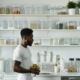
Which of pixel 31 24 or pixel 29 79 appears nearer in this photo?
pixel 29 79

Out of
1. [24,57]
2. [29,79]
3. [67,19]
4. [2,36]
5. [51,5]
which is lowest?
[29,79]

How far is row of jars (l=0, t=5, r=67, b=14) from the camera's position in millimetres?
4172

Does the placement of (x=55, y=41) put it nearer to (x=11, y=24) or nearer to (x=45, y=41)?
(x=45, y=41)

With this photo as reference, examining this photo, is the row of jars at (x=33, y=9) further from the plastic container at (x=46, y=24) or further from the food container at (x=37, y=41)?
the food container at (x=37, y=41)

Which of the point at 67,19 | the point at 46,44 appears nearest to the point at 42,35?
the point at 46,44

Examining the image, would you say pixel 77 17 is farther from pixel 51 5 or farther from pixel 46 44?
pixel 46 44

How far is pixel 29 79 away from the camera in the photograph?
2875mm

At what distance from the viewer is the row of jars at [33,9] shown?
164 inches

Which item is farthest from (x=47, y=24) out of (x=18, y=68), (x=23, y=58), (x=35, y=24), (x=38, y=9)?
(x=18, y=68)

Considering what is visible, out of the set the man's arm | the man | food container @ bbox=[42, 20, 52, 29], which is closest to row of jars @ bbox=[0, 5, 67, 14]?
food container @ bbox=[42, 20, 52, 29]

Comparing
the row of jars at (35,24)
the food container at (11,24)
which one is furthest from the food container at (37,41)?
the food container at (11,24)

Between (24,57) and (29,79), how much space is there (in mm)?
301

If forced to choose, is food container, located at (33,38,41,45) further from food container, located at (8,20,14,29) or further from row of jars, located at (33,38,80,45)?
food container, located at (8,20,14,29)

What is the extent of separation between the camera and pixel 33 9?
4.18 m
